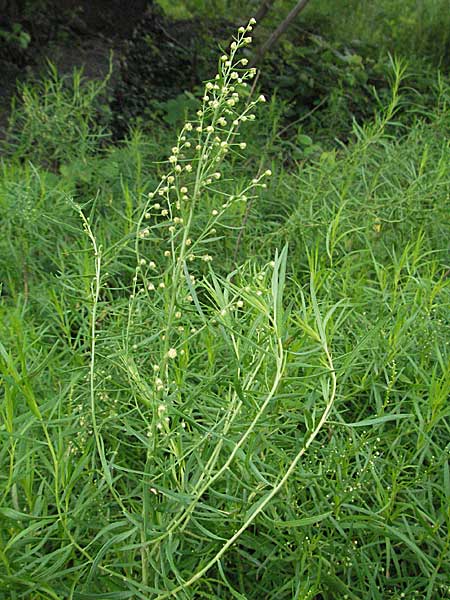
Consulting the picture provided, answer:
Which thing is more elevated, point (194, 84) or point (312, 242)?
point (312, 242)

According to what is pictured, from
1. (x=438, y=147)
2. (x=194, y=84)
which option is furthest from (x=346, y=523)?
(x=194, y=84)

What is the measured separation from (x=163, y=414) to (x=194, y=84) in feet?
15.3

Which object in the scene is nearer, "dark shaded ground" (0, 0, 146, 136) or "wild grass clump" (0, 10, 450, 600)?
"wild grass clump" (0, 10, 450, 600)

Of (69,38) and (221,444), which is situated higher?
(221,444)

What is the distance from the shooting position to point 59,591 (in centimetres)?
128

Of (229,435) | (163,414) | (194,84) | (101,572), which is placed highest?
(163,414)

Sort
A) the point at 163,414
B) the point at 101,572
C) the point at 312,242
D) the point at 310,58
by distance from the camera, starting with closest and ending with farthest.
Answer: the point at 163,414 → the point at 101,572 → the point at 312,242 → the point at 310,58

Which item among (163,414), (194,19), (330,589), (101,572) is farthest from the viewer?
(194,19)

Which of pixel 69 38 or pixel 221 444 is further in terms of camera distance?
pixel 69 38

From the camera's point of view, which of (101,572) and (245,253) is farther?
(245,253)

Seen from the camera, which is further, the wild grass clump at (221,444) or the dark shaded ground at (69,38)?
the dark shaded ground at (69,38)

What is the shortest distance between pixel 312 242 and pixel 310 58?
3.16 m

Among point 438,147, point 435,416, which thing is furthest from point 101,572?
point 438,147

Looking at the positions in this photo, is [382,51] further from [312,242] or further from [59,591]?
[59,591]
